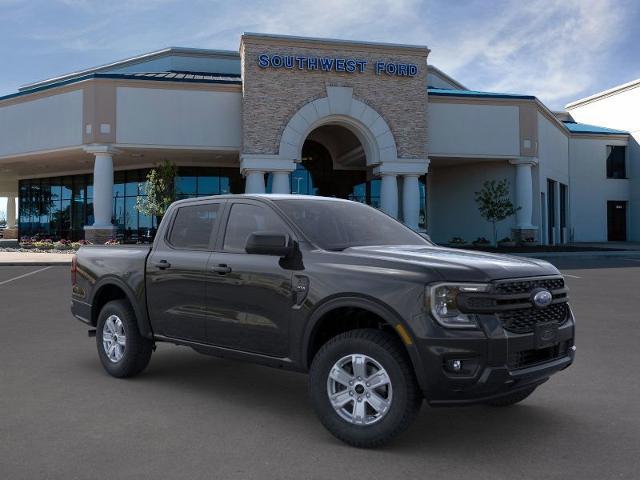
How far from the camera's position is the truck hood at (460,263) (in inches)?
160

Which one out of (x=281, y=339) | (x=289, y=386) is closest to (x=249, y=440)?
(x=281, y=339)

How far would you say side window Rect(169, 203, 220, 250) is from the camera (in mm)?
5777

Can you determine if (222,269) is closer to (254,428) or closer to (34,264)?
(254,428)

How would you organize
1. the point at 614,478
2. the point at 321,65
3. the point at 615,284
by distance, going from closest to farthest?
the point at 614,478
the point at 615,284
the point at 321,65

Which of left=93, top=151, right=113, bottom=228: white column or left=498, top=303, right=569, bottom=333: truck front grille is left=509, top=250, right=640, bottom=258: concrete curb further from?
left=498, top=303, right=569, bottom=333: truck front grille

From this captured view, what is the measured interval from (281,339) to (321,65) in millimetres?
26219

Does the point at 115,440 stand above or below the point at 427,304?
below

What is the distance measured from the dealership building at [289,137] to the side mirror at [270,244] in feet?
80.8

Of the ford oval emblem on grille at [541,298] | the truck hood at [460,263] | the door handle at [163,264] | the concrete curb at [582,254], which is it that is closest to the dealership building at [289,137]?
the concrete curb at [582,254]

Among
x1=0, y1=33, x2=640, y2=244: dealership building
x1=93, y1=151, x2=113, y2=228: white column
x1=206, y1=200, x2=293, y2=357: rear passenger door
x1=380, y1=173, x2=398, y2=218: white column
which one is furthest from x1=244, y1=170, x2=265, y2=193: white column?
x1=206, y1=200, x2=293, y2=357: rear passenger door

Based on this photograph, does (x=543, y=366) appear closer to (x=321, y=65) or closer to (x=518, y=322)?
(x=518, y=322)

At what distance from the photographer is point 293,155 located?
96.6 feet

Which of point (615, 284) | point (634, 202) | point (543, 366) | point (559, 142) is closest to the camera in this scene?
point (543, 366)

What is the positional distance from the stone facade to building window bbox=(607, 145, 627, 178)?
21290 mm
